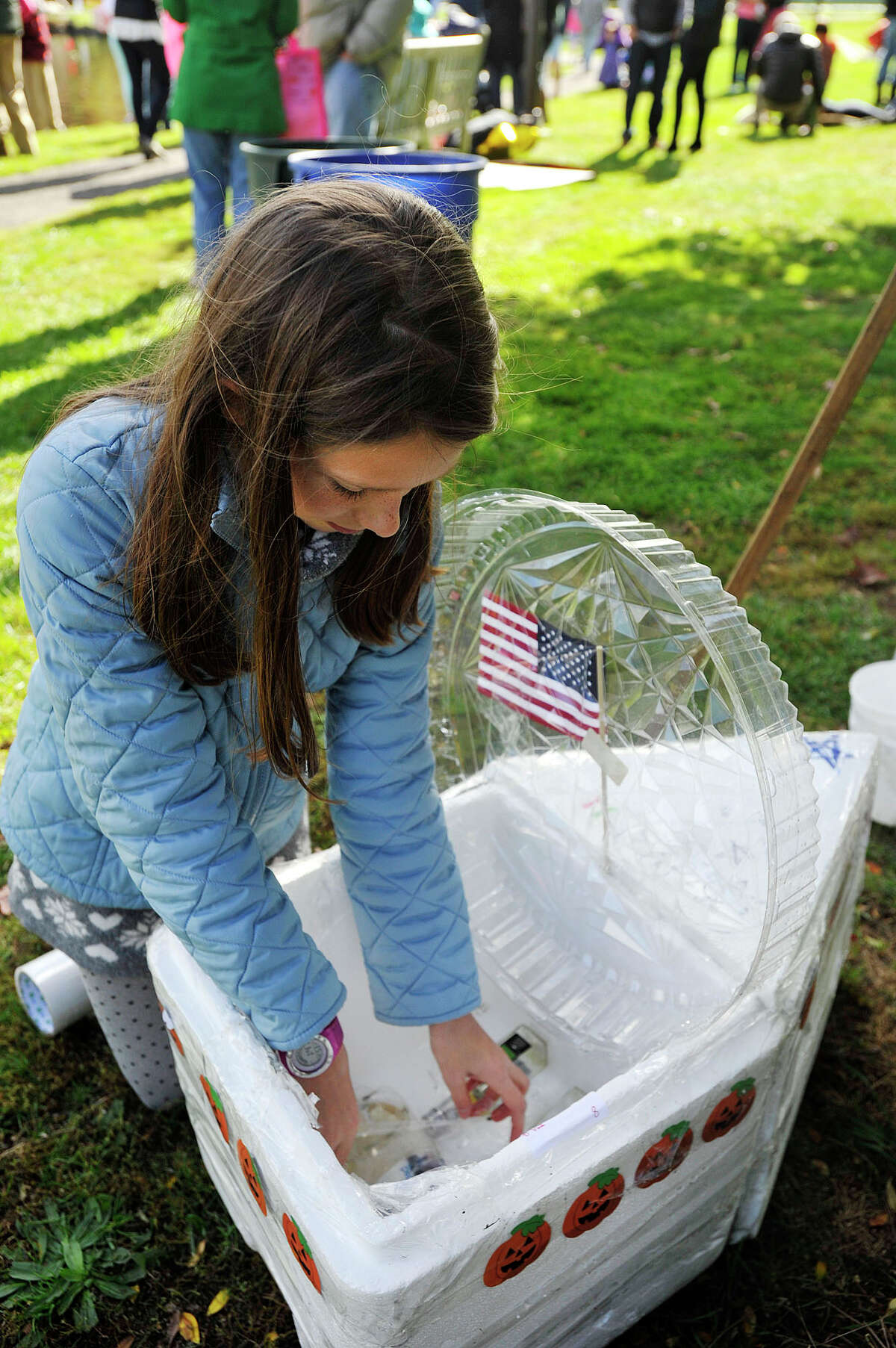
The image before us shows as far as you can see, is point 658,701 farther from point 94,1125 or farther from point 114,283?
point 114,283

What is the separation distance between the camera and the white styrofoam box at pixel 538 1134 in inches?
37.5

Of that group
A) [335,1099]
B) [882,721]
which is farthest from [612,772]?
[882,721]

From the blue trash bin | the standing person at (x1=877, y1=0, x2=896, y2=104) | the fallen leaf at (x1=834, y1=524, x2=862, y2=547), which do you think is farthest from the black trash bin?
the standing person at (x1=877, y1=0, x2=896, y2=104)

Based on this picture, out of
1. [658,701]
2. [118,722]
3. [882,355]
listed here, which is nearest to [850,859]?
[658,701]

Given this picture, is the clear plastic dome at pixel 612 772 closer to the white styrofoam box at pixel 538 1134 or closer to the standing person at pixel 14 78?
the white styrofoam box at pixel 538 1134

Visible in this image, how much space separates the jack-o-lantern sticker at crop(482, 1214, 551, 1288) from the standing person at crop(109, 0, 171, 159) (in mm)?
7626

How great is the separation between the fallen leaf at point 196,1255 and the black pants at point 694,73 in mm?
7913

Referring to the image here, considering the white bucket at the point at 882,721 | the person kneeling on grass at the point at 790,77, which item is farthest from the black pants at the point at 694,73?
the white bucket at the point at 882,721

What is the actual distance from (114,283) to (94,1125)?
412cm

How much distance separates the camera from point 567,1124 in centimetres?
103

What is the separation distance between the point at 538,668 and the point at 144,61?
25.3ft

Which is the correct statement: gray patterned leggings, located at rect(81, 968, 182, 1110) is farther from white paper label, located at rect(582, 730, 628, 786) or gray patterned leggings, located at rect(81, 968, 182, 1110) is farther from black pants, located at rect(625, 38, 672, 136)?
black pants, located at rect(625, 38, 672, 136)

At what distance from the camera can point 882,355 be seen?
427 centimetres

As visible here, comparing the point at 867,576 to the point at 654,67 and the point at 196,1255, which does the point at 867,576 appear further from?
the point at 654,67
